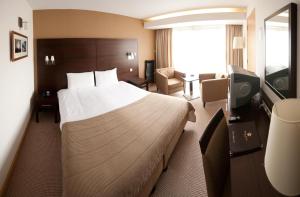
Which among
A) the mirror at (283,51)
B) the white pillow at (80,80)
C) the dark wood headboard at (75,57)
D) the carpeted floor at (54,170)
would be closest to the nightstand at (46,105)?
the carpeted floor at (54,170)

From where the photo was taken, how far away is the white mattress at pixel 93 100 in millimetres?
2922

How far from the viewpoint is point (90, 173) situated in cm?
160

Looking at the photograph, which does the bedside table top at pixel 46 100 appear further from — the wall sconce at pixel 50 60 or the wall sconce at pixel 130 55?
the wall sconce at pixel 130 55

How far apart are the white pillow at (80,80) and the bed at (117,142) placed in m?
0.97

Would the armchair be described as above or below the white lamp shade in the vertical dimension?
below

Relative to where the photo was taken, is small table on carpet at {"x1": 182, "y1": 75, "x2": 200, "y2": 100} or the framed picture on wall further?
small table on carpet at {"x1": 182, "y1": 75, "x2": 200, "y2": 100}

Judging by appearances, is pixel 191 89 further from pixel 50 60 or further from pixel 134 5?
pixel 50 60

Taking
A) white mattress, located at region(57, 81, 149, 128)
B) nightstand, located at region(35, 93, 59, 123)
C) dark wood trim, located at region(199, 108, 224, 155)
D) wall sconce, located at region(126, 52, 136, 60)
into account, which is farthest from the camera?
wall sconce, located at region(126, 52, 136, 60)

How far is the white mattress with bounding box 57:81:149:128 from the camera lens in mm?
2922

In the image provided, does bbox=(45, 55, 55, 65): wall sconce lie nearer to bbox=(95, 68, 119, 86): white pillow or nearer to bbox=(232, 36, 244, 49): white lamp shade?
bbox=(95, 68, 119, 86): white pillow

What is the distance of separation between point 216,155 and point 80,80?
412cm

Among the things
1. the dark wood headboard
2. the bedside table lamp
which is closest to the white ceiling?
the dark wood headboard

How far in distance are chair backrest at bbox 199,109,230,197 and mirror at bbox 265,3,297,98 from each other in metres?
0.52

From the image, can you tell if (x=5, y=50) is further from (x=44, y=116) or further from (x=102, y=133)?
(x=44, y=116)
